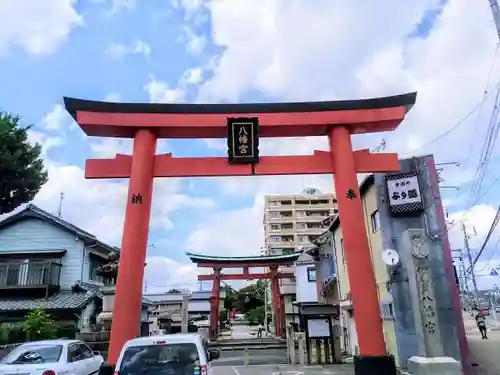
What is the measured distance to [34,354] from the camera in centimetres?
996

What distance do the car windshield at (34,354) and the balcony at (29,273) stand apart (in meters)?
13.3

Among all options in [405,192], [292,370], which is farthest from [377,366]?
[405,192]

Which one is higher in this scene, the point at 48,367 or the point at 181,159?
the point at 181,159

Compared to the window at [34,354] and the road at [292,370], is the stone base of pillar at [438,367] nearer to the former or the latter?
the road at [292,370]

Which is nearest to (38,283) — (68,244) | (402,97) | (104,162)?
(68,244)

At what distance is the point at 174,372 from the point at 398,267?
10.9 m

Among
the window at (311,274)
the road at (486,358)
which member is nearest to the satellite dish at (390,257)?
the road at (486,358)

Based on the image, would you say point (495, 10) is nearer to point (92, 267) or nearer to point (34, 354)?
point (34, 354)

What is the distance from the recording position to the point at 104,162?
1253 cm

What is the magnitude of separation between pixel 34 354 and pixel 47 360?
51cm

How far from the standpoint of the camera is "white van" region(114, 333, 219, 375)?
6.91 m

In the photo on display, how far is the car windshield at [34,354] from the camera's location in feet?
31.9

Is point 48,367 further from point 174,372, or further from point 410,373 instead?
point 410,373

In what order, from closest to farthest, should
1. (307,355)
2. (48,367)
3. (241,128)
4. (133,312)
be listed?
(48,367) → (133,312) → (241,128) → (307,355)
